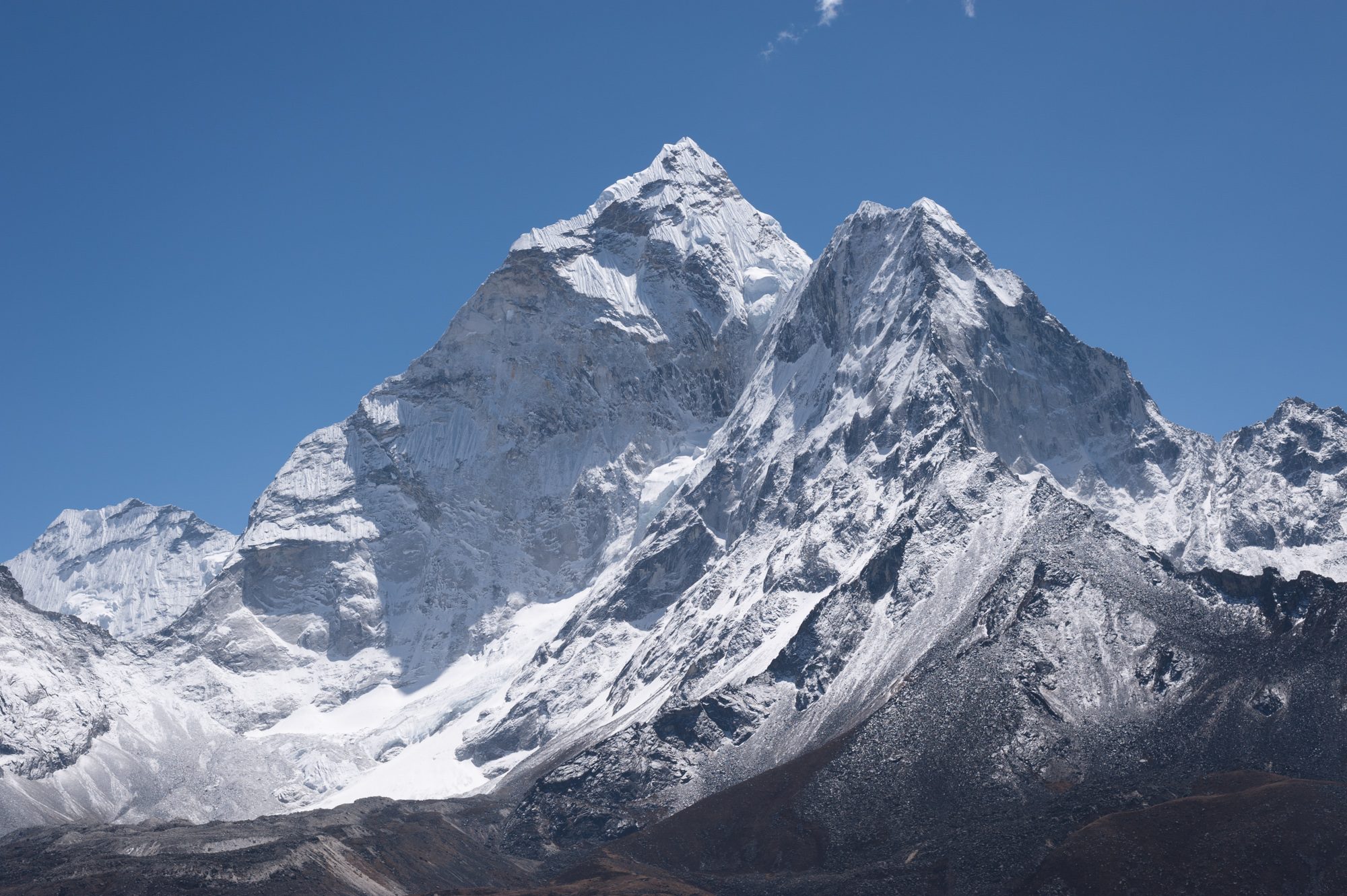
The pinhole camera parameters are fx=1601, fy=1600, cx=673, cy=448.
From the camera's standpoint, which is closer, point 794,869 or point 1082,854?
point 1082,854

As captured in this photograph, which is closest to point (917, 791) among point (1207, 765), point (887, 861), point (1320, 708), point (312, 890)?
point (887, 861)

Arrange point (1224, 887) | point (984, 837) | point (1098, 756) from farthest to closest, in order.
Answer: point (1098, 756)
point (984, 837)
point (1224, 887)

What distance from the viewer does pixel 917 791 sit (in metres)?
192

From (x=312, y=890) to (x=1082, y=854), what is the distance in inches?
3755

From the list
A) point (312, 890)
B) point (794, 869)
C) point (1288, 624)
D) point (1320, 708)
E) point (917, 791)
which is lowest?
point (312, 890)

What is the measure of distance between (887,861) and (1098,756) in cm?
2963

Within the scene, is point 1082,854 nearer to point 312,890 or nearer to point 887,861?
point 887,861

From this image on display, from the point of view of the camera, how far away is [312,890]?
650 ft

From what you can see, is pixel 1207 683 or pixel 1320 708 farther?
pixel 1207 683

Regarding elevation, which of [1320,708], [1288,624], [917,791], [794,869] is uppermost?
[1288,624]

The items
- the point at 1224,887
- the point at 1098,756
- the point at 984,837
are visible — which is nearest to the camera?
the point at 1224,887

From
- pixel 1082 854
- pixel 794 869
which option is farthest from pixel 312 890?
pixel 1082 854

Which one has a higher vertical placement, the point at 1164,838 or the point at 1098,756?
the point at 1098,756

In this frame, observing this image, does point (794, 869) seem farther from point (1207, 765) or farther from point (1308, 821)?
point (1308, 821)
